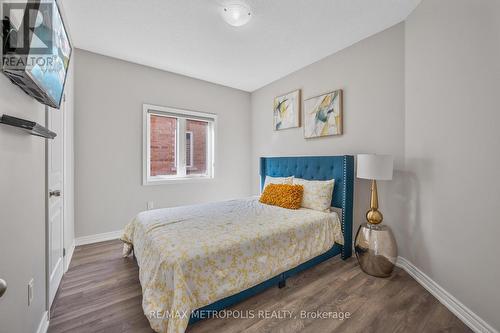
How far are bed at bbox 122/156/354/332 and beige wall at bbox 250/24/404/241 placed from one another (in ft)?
0.99

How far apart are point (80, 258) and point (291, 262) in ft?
8.03

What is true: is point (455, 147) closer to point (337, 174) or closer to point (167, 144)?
point (337, 174)

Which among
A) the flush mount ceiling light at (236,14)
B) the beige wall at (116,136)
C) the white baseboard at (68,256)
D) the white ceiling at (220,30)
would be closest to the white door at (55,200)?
the white baseboard at (68,256)

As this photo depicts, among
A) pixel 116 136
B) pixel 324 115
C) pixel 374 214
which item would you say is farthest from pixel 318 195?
pixel 116 136

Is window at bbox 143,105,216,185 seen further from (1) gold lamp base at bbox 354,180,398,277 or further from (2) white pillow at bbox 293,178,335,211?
(1) gold lamp base at bbox 354,180,398,277

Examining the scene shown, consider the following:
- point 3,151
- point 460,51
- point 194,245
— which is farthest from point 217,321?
point 460,51

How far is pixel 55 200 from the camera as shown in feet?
6.07

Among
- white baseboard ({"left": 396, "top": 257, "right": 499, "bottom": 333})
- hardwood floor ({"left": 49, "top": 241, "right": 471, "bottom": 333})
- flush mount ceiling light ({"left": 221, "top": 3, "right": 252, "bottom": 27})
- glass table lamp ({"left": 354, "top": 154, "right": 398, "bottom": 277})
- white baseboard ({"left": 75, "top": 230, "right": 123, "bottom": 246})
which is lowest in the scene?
hardwood floor ({"left": 49, "top": 241, "right": 471, "bottom": 333})

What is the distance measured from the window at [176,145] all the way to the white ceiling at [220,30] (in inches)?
32.2

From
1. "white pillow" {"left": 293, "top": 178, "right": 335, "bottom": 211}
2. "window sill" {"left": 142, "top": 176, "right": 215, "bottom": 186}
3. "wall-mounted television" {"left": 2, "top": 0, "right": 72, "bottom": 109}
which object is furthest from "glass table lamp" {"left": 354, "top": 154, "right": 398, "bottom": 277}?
"window sill" {"left": 142, "top": 176, "right": 215, "bottom": 186}

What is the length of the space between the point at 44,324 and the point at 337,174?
116 inches

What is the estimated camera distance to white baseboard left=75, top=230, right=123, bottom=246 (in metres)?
2.79

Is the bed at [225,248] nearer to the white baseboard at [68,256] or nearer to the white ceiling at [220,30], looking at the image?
the white baseboard at [68,256]

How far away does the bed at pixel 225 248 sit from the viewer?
137 cm
